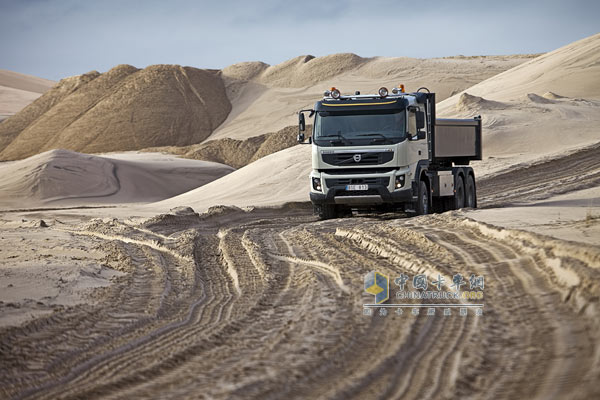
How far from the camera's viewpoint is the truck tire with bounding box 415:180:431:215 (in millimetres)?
17273

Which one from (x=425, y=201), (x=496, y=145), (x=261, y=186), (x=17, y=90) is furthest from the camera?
(x=17, y=90)

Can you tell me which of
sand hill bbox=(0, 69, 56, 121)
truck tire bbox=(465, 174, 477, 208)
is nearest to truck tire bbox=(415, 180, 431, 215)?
truck tire bbox=(465, 174, 477, 208)

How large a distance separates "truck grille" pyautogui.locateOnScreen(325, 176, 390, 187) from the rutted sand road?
4901 mm

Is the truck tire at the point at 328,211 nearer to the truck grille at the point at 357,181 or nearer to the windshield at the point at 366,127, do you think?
the truck grille at the point at 357,181

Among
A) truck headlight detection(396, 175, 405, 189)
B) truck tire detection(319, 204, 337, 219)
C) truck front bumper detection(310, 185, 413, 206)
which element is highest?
truck headlight detection(396, 175, 405, 189)

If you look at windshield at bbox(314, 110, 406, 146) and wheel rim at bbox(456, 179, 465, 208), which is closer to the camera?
windshield at bbox(314, 110, 406, 146)

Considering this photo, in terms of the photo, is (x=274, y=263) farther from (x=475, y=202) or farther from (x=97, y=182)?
(x=97, y=182)

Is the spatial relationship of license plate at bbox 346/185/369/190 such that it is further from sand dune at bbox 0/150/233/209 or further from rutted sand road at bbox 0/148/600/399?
sand dune at bbox 0/150/233/209

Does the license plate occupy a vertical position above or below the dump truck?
below

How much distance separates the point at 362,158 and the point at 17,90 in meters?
120

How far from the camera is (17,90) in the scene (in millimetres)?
125812

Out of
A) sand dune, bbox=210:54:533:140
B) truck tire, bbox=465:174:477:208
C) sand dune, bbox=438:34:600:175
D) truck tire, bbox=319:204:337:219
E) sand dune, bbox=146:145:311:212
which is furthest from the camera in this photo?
sand dune, bbox=210:54:533:140

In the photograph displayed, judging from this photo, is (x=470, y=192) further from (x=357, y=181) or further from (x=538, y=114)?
(x=538, y=114)

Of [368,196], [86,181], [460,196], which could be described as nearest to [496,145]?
[460,196]
